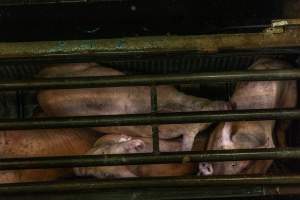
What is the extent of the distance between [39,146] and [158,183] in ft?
1.55

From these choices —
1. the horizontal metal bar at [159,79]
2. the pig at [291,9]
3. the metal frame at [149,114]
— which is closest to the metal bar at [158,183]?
the metal frame at [149,114]

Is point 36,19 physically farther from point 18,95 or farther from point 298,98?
point 298,98

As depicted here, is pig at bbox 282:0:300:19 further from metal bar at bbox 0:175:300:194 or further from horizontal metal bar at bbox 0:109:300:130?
metal bar at bbox 0:175:300:194

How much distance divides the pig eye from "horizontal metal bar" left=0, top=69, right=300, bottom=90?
26 centimetres

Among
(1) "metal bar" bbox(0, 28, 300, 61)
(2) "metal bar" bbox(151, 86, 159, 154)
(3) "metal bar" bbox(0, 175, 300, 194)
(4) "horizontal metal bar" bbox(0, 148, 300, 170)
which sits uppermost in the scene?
(1) "metal bar" bbox(0, 28, 300, 61)

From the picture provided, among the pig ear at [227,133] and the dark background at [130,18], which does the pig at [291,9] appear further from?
the pig ear at [227,133]

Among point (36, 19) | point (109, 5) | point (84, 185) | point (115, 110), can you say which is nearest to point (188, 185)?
point (84, 185)

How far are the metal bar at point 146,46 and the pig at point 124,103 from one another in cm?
26

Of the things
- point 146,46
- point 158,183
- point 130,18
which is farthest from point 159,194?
point 130,18

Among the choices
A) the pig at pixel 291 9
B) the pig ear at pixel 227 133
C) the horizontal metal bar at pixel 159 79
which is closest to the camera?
the horizontal metal bar at pixel 159 79

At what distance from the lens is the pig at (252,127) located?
1.58 meters

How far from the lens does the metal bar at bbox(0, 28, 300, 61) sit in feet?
4.63

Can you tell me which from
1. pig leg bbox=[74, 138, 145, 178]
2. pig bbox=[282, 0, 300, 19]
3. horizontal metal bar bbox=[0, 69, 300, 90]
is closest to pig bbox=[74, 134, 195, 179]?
pig leg bbox=[74, 138, 145, 178]

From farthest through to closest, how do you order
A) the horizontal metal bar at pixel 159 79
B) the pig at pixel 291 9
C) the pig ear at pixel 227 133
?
the pig at pixel 291 9 < the pig ear at pixel 227 133 < the horizontal metal bar at pixel 159 79
